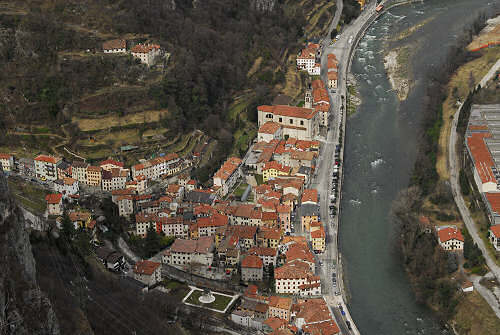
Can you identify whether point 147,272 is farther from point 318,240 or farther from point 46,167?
point 46,167

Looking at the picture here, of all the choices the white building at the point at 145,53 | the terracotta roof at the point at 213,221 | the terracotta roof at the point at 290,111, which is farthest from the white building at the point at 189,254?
the white building at the point at 145,53

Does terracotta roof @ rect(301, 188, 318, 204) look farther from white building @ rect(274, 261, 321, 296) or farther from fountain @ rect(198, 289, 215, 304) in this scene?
fountain @ rect(198, 289, 215, 304)

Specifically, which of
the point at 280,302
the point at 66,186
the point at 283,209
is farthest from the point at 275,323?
the point at 66,186

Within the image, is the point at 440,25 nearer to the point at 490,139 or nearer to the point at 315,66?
the point at 315,66

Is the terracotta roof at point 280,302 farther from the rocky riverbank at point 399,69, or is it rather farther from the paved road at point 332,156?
the rocky riverbank at point 399,69

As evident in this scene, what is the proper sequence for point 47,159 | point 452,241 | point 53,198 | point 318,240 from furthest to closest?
1. point 47,159
2. point 53,198
3. point 318,240
4. point 452,241

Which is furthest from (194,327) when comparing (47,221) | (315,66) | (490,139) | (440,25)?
(440,25)
